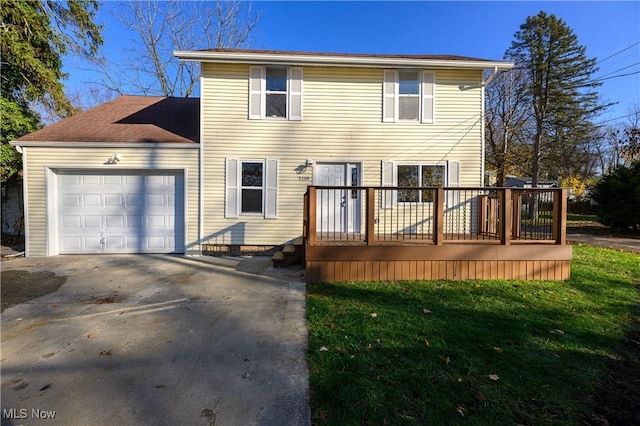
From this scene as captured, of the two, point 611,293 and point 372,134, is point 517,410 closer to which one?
point 611,293

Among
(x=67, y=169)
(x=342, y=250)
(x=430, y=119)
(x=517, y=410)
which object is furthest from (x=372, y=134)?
(x=67, y=169)

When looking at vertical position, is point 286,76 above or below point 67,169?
above

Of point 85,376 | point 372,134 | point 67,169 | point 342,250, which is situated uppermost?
point 372,134

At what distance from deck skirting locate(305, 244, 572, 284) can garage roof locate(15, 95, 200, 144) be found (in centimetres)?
492

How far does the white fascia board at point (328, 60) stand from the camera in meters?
7.28

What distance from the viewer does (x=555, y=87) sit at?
17.9m

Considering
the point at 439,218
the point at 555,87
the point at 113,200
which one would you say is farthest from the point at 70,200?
the point at 555,87

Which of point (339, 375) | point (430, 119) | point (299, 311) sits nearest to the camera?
point (339, 375)

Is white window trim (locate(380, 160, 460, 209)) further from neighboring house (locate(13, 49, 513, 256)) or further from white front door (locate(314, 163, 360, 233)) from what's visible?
white front door (locate(314, 163, 360, 233))

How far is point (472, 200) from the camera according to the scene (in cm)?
763

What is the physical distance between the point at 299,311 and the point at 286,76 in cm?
613

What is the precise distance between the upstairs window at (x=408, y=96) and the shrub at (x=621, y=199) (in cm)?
1001

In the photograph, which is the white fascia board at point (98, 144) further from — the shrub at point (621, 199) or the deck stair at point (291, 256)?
the shrub at point (621, 199)

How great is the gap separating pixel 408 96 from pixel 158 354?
7746 millimetres
